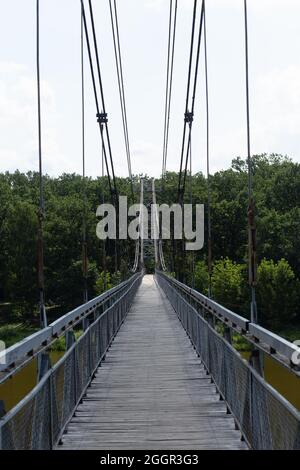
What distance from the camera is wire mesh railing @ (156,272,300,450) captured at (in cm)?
409

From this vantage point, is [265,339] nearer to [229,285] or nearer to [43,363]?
[43,363]

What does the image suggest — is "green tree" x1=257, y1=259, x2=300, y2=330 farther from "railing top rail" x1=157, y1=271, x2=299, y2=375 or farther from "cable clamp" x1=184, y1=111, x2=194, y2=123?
"railing top rail" x1=157, y1=271, x2=299, y2=375

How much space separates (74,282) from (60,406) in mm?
55577

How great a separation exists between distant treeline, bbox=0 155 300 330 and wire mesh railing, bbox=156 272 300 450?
148ft

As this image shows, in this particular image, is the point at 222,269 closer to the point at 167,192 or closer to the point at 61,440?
the point at 167,192

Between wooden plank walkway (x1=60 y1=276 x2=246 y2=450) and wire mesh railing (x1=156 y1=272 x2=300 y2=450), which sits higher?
wire mesh railing (x1=156 y1=272 x2=300 y2=450)

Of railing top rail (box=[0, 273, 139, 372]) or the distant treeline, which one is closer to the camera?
railing top rail (box=[0, 273, 139, 372])

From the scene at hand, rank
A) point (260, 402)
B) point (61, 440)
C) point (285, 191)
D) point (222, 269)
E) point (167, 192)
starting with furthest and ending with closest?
point (167, 192) → point (285, 191) → point (222, 269) → point (61, 440) → point (260, 402)

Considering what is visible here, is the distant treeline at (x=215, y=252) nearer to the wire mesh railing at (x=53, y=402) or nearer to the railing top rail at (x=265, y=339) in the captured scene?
the wire mesh railing at (x=53, y=402)

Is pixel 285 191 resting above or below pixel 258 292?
above

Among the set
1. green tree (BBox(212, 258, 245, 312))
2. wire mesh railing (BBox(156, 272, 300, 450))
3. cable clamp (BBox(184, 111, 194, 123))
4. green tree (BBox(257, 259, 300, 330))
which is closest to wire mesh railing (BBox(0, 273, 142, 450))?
wire mesh railing (BBox(156, 272, 300, 450))
